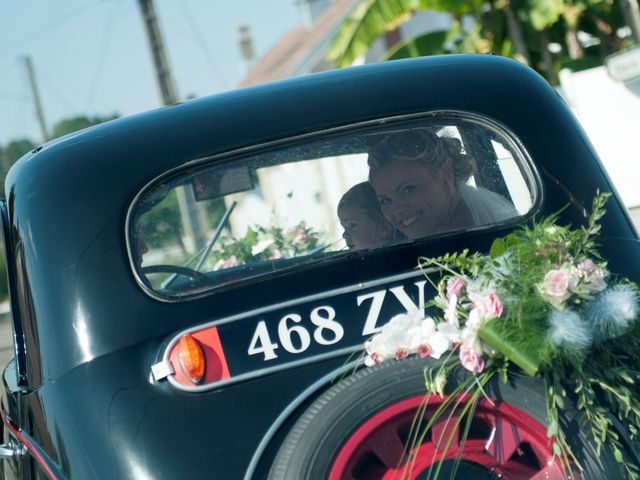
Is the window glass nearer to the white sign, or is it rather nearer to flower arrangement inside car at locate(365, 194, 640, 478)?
flower arrangement inside car at locate(365, 194, 640, 478)

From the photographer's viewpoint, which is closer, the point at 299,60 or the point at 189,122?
the point at 189,122

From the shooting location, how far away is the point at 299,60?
1335 inches

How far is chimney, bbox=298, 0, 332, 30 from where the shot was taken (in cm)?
4189

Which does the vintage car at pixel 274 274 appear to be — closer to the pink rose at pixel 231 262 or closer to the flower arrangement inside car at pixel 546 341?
the flower arrangement inside car at pixel 546 341

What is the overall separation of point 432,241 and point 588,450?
750mm

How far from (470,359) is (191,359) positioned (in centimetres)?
72

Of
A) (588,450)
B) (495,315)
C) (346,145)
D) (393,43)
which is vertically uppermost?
(393,43)

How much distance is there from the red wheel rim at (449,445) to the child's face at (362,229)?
23.7 inches

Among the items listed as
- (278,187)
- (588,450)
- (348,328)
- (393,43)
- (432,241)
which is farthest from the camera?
(393,43)

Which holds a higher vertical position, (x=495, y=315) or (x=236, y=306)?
(x=236, y=306)

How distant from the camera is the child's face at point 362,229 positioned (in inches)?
121

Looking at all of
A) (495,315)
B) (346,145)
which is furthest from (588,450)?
(346,145)

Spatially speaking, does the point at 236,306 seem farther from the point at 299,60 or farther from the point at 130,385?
the point at 299,60

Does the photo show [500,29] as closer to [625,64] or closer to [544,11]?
[544,11]
